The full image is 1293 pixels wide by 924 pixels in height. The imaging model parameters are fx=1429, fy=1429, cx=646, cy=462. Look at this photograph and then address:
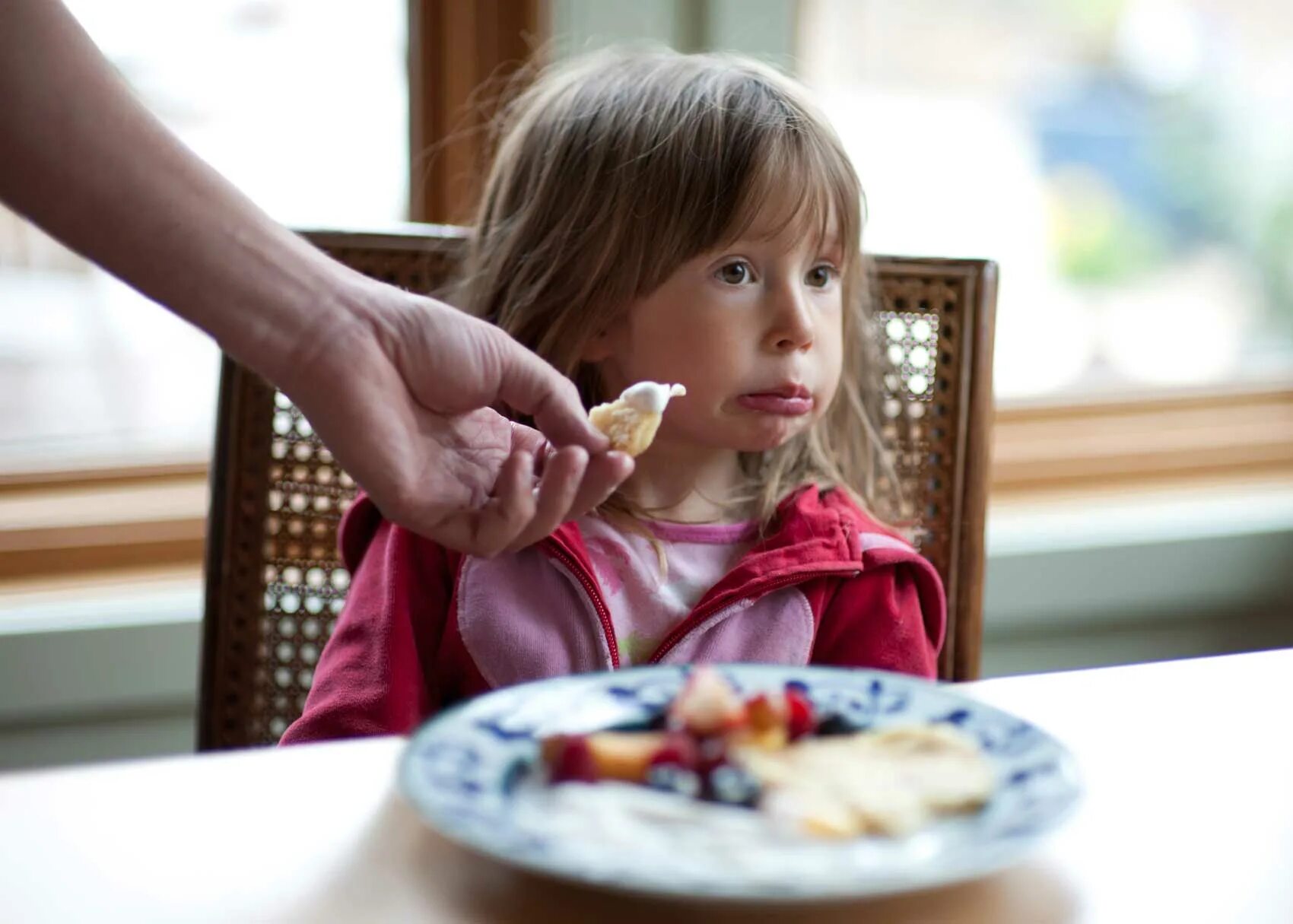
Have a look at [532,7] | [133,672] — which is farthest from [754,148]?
[133,672]

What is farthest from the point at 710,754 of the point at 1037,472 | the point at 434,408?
the point at 1037,472

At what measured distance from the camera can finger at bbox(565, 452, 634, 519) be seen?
0.90 metres

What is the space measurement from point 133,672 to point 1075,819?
49.9 inches

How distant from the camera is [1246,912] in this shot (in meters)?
0.54

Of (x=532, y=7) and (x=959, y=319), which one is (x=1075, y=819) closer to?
(x=959, y=319)

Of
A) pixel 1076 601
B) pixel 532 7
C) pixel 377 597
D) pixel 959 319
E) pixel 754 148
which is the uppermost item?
pixel 532 7

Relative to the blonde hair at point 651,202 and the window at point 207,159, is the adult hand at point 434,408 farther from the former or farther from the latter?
the window at point 207,159

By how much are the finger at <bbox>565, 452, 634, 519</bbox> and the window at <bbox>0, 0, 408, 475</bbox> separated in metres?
0.93

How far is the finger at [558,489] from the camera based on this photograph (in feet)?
2.89

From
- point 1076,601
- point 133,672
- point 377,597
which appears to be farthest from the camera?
point 1076,601

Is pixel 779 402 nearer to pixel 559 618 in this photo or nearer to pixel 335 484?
pixel 559 618

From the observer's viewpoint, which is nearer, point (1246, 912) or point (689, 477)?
point (1246, 912)

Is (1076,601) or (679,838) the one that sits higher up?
(679,838)

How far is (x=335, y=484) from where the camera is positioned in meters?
1.22
